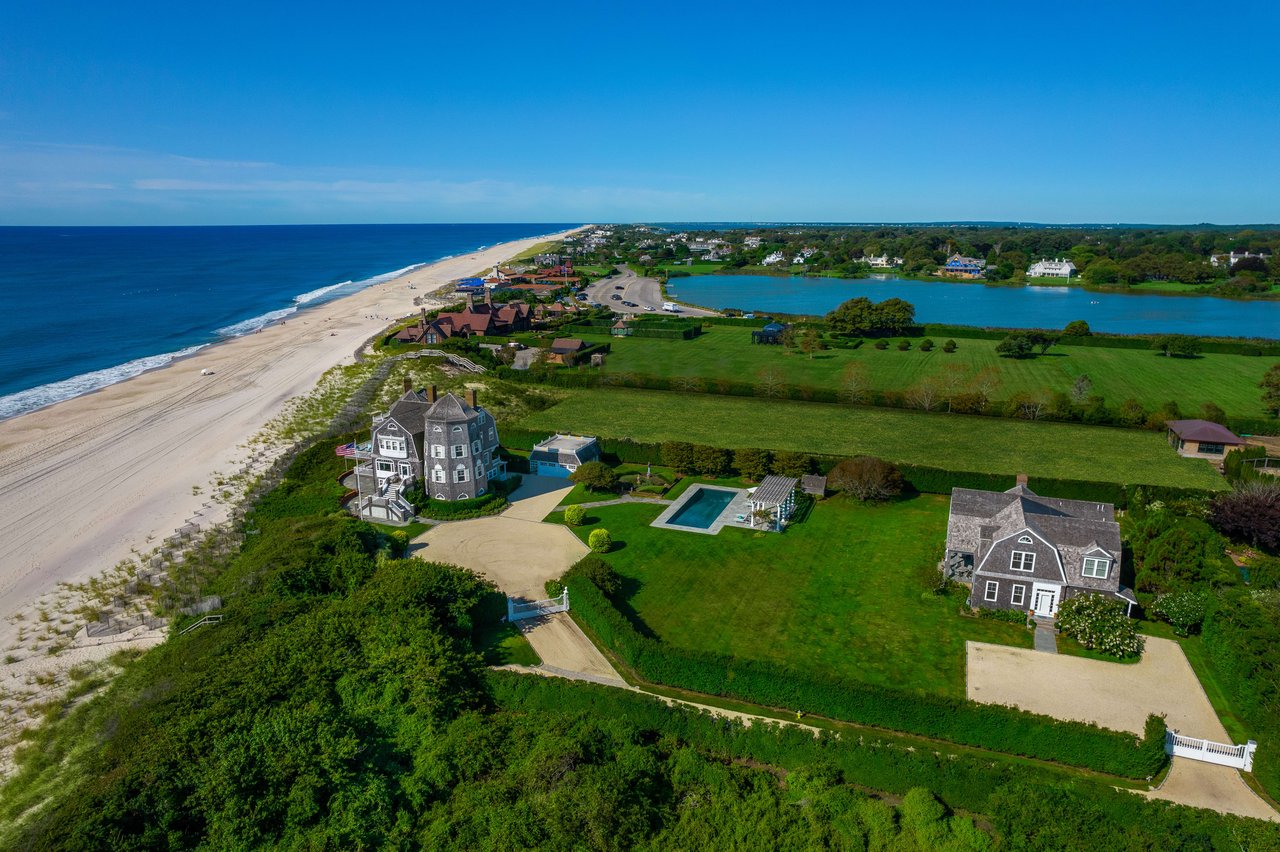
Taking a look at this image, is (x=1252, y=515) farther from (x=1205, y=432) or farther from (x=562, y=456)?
(x=562, y=456)

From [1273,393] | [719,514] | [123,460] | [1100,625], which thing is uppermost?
[1273,393]

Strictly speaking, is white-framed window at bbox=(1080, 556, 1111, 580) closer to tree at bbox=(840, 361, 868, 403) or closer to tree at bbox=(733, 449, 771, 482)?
tree at bbox=(733, 449, 771, 482)

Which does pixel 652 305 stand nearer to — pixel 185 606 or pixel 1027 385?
pixel 1027 385

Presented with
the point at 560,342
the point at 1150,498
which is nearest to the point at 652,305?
the point at 560,342

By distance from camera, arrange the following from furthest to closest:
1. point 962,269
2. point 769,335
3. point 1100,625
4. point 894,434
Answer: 1. point 962,269
2. point 769,335
3. point 894,434
4. point 1100,625

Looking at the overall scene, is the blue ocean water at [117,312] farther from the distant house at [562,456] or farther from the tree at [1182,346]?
the tree at [1182,346]

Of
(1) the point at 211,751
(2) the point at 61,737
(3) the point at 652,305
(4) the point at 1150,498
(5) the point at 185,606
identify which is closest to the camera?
(1) the point at 211,751

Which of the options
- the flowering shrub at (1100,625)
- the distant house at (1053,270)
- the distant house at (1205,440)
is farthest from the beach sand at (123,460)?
the distant house at (1053,270)

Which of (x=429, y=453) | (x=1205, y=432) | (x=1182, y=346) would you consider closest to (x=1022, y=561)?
(x=429, y=453)
